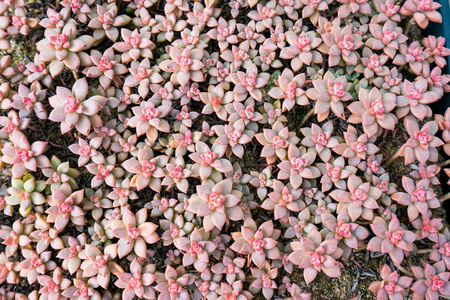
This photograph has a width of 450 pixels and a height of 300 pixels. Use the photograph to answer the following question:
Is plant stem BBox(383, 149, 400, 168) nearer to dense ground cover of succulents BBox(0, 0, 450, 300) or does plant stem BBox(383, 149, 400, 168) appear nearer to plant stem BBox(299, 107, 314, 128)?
dense ground cover of succulents BBox(0, 0, 450, 300)

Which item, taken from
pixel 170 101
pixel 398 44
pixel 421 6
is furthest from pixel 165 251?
pixel 421 6

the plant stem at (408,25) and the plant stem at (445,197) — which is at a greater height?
A: the plant stem at (408,25)

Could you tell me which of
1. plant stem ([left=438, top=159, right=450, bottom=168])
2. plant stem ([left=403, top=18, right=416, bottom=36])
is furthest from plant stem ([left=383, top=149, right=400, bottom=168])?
plant stem ([left=403, top=18, right=416, bottom=36])

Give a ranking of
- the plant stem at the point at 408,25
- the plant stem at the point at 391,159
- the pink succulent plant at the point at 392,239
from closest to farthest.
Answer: the pink succulent plant at the point at 392,239, the plant stem at the point at 391,159, the plant stem at the point at 408,25

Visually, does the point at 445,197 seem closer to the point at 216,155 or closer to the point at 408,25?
the point at 408,25

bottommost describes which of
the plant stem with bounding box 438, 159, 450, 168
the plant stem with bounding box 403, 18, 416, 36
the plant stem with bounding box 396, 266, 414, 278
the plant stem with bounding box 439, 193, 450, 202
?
the plant stem with bounding box 396, 266, 414, 278

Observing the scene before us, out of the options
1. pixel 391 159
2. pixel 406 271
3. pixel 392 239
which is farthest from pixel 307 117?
pixel 406 271

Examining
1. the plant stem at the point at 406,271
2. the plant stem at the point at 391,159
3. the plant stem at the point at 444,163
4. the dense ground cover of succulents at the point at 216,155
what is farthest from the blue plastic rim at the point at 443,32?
the plant stem at the point at 406,271

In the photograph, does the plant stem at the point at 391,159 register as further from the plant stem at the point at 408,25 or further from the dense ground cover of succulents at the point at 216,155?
the plant stem at the point at 408,25
